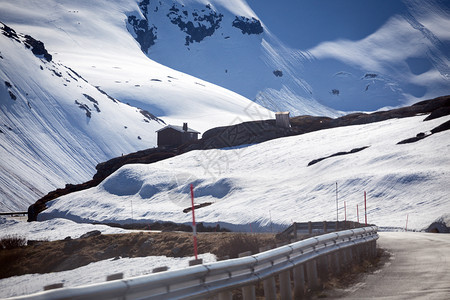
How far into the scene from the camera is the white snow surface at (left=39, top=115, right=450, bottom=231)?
46750 mm

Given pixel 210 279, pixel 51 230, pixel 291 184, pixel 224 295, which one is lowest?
pixel 224 295

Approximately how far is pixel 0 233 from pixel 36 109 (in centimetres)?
13191

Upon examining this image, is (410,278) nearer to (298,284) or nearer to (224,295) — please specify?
(298,284)

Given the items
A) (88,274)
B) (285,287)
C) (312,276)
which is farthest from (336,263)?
(88,274)

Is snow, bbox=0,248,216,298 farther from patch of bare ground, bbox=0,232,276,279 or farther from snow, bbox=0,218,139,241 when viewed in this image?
snow, bbox=0,218,139,241

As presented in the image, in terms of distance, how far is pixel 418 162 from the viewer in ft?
Answer: 184

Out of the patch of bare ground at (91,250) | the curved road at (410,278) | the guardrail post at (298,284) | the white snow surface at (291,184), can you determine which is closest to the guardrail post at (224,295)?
the guardrail post at (298,284)

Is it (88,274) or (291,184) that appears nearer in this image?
(88,274)

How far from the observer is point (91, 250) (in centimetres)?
3488

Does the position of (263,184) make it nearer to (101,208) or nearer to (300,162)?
(300,162)

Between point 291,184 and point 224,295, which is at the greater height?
point 291,184

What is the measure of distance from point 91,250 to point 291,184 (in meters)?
31.1

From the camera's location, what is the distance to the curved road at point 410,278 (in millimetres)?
11719

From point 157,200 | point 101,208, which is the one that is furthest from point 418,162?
point 101,208
